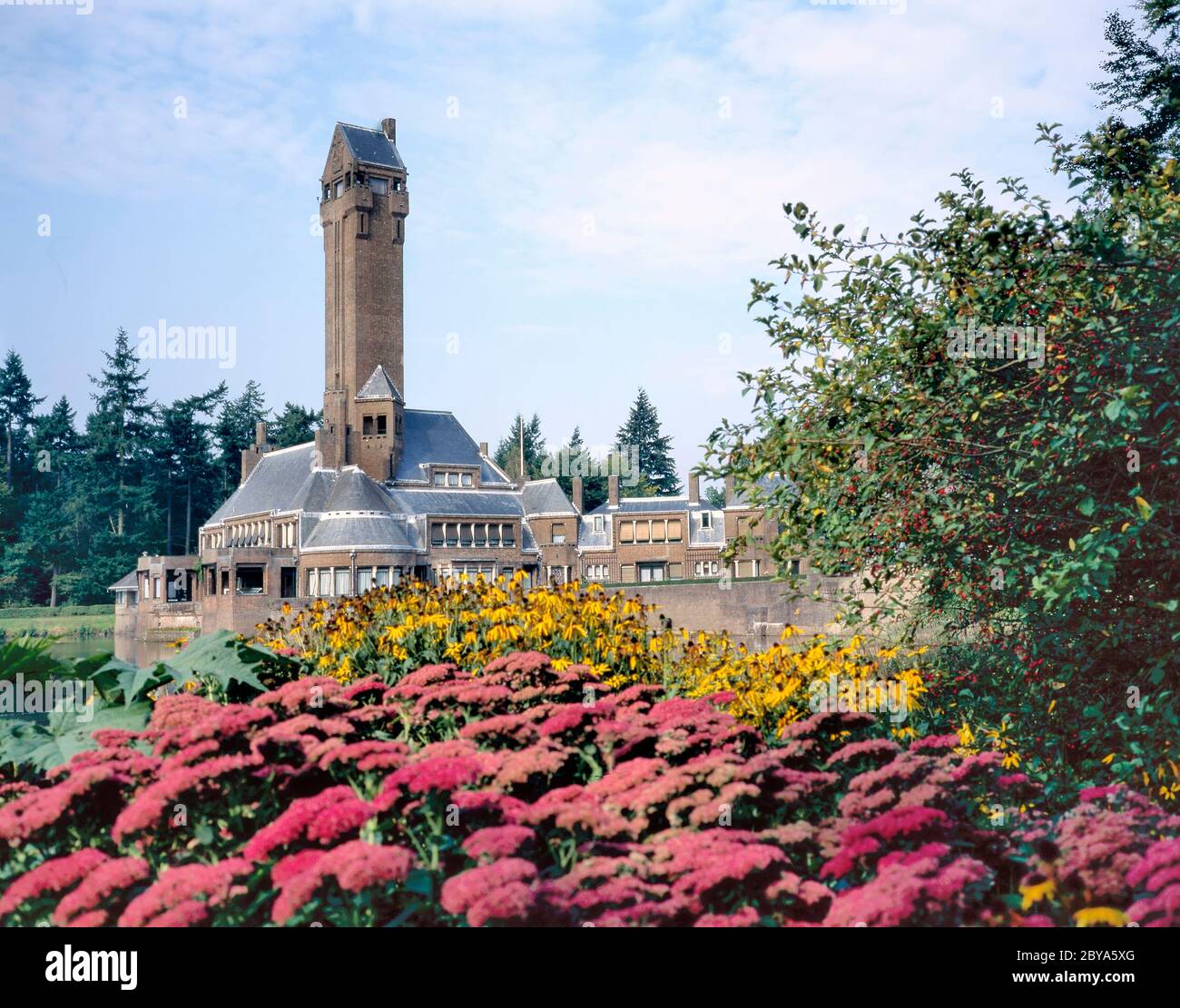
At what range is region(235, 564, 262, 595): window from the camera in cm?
6569

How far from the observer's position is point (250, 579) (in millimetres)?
67000

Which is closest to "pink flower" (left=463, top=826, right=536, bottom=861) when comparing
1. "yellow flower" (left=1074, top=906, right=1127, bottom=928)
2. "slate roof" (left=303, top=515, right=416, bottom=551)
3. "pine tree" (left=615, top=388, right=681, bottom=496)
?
"yellow flower" (left=1074, top=906, right=1127, bottom=928)

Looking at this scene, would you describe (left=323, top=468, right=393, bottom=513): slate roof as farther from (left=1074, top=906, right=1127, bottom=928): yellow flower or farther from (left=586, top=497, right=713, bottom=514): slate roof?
(left=1074, top=906, right=1127, bottom=928): yellow flower

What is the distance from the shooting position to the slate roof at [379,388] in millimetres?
71188

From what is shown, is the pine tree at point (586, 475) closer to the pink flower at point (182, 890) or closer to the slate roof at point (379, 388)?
the slate roof at point (379, 388)

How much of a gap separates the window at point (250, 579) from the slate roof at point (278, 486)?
4.09 metres

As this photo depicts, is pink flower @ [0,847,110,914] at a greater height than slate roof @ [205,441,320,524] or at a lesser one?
lesser

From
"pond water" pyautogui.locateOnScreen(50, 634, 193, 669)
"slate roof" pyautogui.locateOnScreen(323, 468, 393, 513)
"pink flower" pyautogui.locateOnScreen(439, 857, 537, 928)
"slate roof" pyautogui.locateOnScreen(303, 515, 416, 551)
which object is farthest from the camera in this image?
"slate roof" pyautogui.locateOnScreen(323, 468, 393, 513)

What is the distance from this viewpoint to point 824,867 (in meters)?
4.06

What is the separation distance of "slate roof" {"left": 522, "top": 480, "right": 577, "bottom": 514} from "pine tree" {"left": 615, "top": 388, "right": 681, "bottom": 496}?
23.5 m

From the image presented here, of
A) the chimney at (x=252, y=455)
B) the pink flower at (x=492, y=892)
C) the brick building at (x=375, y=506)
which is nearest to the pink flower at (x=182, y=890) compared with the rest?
the pink flower at (x=492, y=892)
